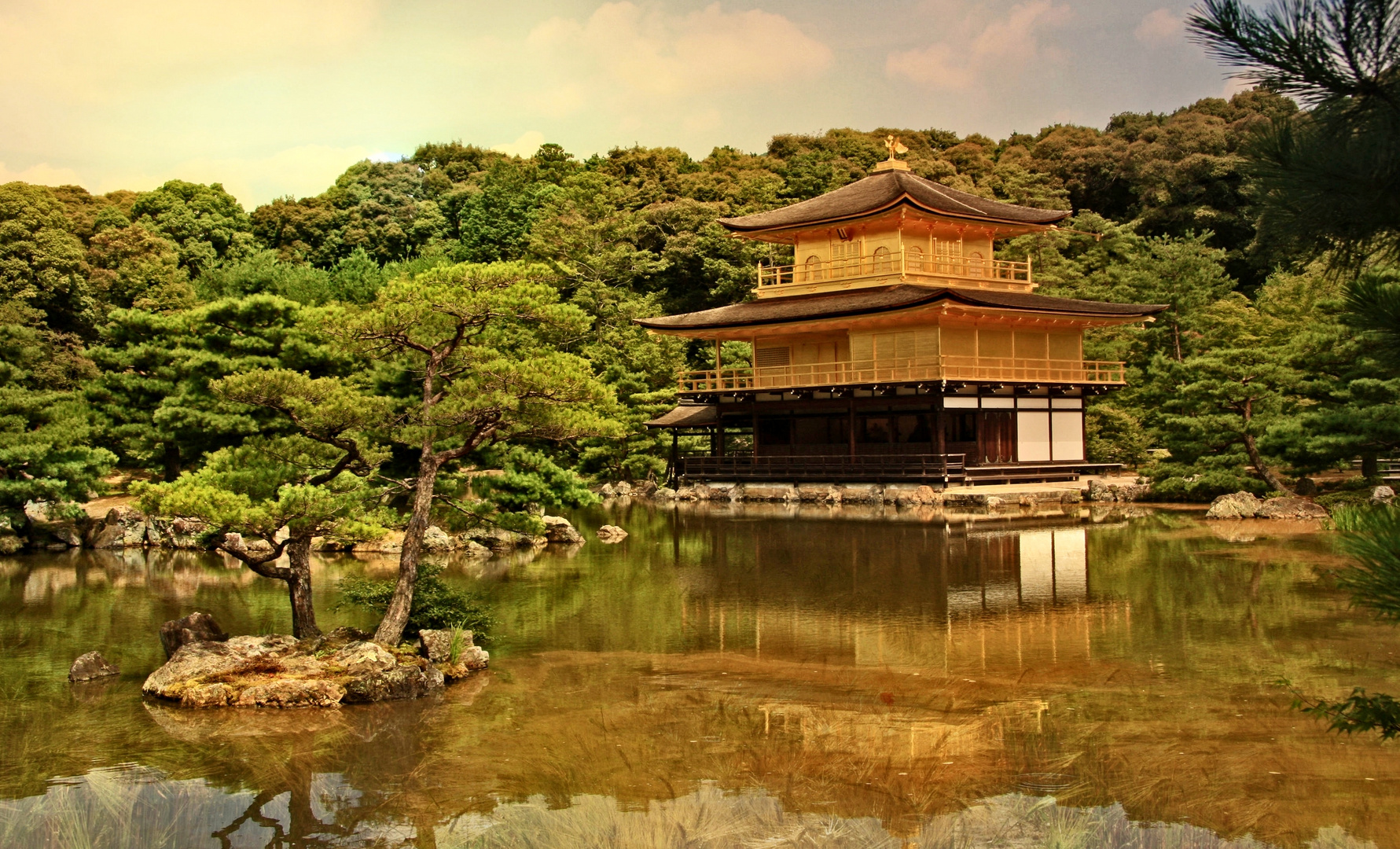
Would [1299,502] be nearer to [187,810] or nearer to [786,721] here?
[786,721]

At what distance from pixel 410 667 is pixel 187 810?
2.57m

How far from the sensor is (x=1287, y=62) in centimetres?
298

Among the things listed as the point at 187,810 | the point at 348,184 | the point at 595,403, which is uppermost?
the point at 348,184

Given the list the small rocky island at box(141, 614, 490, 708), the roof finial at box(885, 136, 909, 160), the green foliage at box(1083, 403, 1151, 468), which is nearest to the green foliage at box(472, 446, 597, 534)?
the small rocky island at box(141, 614, 490, 708)

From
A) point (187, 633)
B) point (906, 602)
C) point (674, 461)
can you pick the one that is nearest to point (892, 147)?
point (674, 461)

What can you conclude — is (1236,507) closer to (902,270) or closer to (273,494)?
(902,270)

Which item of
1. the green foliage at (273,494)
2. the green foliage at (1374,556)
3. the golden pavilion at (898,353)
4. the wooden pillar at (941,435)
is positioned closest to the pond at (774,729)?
the green foliage at (273,494)

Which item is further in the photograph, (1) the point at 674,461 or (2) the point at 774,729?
(1) the point at 674,461

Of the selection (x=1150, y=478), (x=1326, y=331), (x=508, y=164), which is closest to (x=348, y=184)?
(x=508, y=164)

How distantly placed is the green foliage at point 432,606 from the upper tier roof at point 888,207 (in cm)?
2065

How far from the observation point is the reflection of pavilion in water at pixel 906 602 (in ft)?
30.7

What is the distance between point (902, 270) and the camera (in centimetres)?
2944

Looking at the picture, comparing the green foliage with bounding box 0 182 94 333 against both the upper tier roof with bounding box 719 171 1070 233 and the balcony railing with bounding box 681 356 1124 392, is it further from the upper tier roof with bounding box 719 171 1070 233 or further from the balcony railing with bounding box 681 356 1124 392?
the upper tier roof with bounding box 719 171 1070 233

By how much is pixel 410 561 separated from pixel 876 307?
19.4 meters
